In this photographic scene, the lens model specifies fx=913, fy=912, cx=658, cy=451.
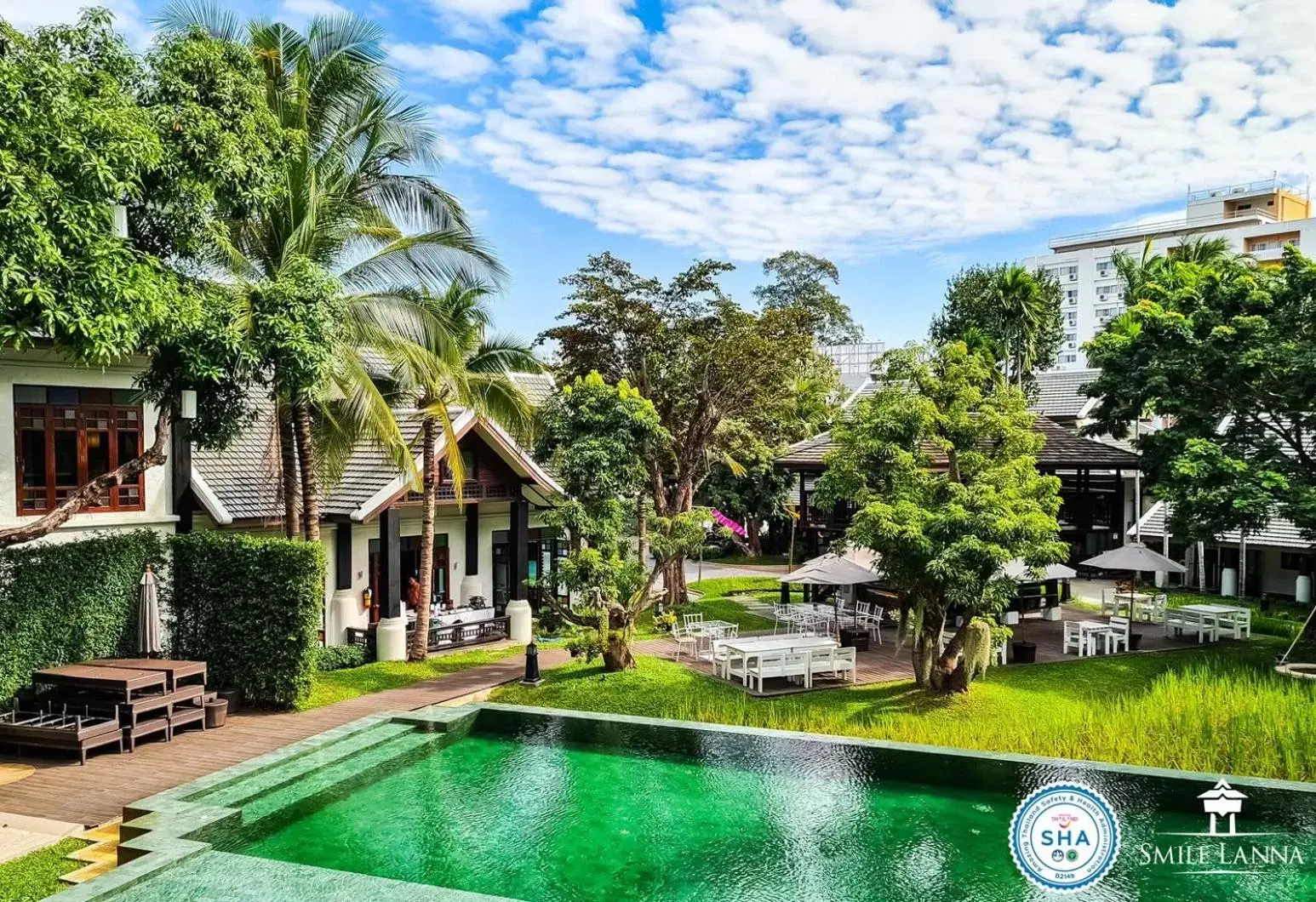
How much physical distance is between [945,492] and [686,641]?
6.58m

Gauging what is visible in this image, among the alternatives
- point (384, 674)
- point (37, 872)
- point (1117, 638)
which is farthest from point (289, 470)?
point (1117, 638)

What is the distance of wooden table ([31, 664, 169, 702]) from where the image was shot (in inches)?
466

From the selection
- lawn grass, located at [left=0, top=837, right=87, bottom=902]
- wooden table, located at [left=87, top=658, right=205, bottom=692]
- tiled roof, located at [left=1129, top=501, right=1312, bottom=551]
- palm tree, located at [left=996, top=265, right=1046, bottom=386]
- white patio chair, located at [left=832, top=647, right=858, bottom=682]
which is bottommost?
lawn grass, located at [left=0, top=837, right=87, bottom=902]

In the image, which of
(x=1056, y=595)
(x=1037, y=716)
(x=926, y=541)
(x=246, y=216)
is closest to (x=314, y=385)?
(x=246, y=216)

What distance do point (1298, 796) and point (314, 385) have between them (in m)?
12.8

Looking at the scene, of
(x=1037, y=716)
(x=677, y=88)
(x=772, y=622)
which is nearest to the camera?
(x=1037, y=716)

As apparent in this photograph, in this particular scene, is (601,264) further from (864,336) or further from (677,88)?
(864,336)

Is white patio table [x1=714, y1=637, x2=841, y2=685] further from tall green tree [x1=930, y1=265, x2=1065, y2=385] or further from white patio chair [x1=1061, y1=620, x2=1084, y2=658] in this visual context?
tall green tree [x1=930, y1=265, x2=1065, y2=385]

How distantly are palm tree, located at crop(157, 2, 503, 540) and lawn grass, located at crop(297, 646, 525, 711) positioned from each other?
8.60 feet

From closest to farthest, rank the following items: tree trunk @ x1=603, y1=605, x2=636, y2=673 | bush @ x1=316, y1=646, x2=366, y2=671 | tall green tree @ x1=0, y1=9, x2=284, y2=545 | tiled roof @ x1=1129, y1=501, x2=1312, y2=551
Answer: tall green tree @ x1=0, y1=9, x2=284, y2=545, tree trunk @ x1=603, y1=605, x2=636, y2=673, bush @ x1=316, y1=646, x2=366, y2=671, tiled roof @ x1=1129, y1=501, x2=1312, y2=551

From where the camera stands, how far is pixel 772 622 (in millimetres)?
22750

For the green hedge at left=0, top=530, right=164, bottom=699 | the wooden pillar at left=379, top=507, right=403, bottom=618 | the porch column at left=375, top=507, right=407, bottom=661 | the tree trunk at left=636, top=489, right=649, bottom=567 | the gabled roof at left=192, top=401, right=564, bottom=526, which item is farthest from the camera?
the tree trunk at left=636, top=489, right=649, bottom=567

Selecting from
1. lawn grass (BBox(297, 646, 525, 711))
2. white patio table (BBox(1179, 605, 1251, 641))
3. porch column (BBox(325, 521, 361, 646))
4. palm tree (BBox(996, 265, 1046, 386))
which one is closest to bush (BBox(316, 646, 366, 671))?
lawn grass (BBox(297, 646, 525, 711))

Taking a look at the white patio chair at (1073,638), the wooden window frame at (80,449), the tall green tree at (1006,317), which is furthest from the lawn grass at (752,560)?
the wooden window frame at (80,449)
